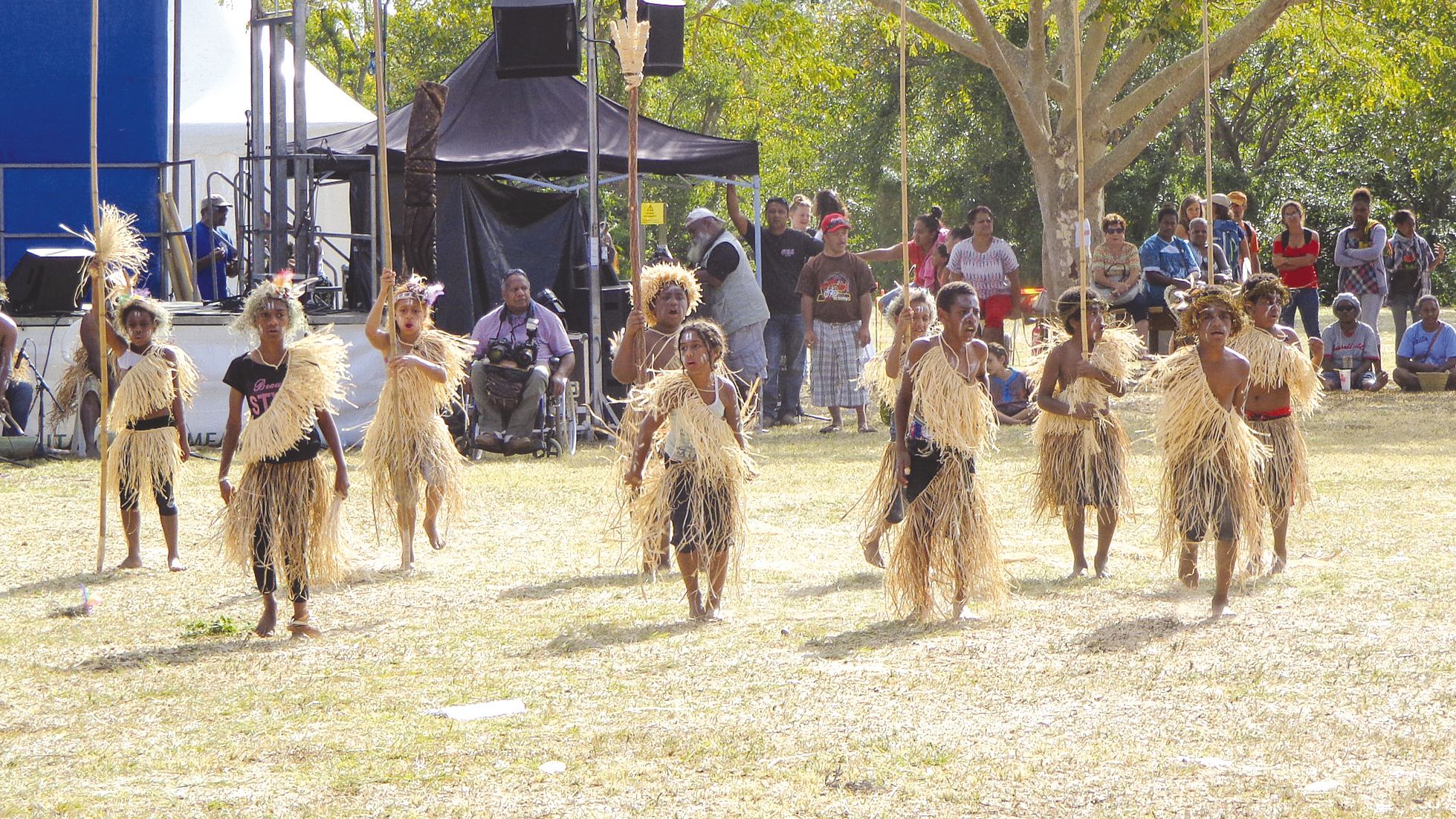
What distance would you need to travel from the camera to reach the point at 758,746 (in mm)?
4367

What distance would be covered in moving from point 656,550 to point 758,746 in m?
1.91

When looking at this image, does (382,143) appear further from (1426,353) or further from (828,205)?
(1426,353)

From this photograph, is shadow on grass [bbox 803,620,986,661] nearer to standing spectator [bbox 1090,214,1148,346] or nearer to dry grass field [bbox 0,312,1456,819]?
dry grass field [bbox 0,312,1456,819]

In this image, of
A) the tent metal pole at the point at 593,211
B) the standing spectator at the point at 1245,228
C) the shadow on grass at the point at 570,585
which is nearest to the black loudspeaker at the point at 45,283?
the tent metal pole at the point at 593,211

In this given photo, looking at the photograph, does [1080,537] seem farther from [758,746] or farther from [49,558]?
[49,558]

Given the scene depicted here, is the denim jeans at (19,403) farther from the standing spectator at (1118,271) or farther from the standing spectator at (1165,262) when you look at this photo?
the standing spectator at (1165,262)

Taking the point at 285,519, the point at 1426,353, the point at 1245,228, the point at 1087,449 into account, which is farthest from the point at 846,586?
the point at 1426,353

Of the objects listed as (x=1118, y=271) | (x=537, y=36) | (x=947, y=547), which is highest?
(x=537, y=36)

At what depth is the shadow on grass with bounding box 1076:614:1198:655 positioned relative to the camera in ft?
18.0

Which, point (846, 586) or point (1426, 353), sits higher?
point (1426, 353)

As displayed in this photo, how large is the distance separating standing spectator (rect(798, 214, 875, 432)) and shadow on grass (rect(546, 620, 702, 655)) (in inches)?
252

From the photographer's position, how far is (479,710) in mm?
4797

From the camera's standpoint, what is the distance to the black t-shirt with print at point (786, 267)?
13000 millimetres

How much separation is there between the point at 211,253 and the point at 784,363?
481cm
